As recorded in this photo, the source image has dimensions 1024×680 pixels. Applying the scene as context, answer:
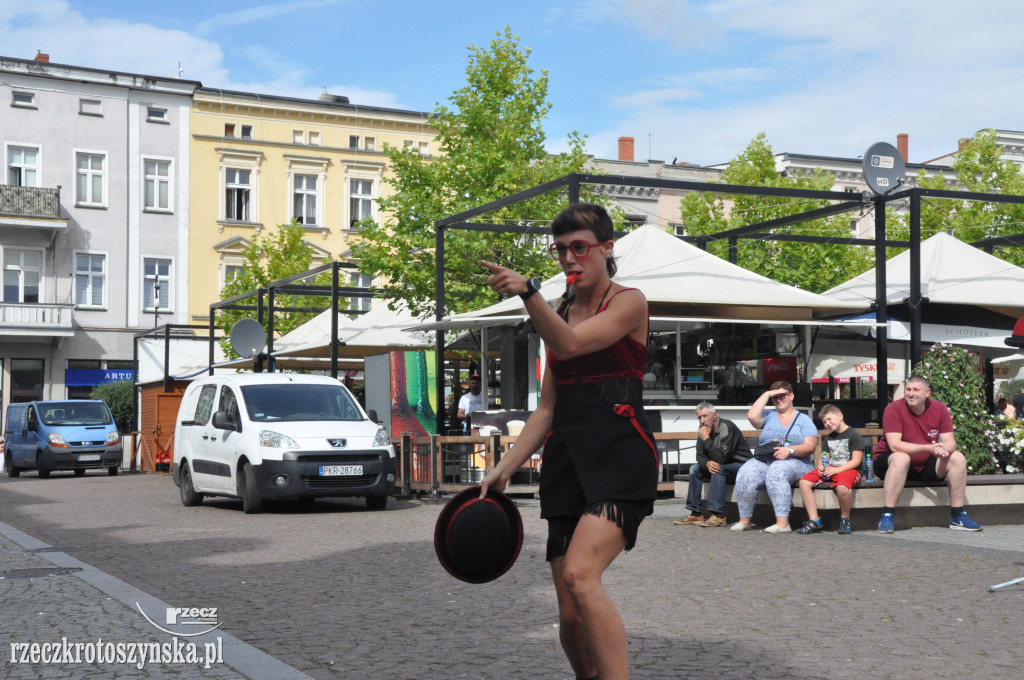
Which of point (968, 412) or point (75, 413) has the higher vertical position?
point (968, 412)

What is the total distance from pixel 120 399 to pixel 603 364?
41.2 meters

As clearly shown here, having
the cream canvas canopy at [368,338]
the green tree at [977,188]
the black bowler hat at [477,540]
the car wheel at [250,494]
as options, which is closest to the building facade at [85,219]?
the cream canvas canopy at [368,338]

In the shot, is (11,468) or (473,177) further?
(11,468)

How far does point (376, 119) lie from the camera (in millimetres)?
54375

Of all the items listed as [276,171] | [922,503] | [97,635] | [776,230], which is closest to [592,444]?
[97,635]

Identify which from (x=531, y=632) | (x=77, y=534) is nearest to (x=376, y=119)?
(x=77, y=534)

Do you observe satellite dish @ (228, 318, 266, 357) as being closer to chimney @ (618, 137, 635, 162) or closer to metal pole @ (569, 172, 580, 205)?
metal pole @ (569, 172, 580, 205)

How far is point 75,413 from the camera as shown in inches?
1286

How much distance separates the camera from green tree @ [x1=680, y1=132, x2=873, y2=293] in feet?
137

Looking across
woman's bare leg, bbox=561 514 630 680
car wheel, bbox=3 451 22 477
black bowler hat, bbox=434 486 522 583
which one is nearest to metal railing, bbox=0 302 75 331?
car wheel, bbox=3 451 22 477

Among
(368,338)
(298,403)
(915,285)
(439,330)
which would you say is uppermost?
(915,285)

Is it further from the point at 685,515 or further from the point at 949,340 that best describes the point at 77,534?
the point at 949,340

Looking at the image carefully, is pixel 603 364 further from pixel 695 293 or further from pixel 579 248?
pixel 695 293

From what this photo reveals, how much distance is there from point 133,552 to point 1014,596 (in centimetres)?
749
